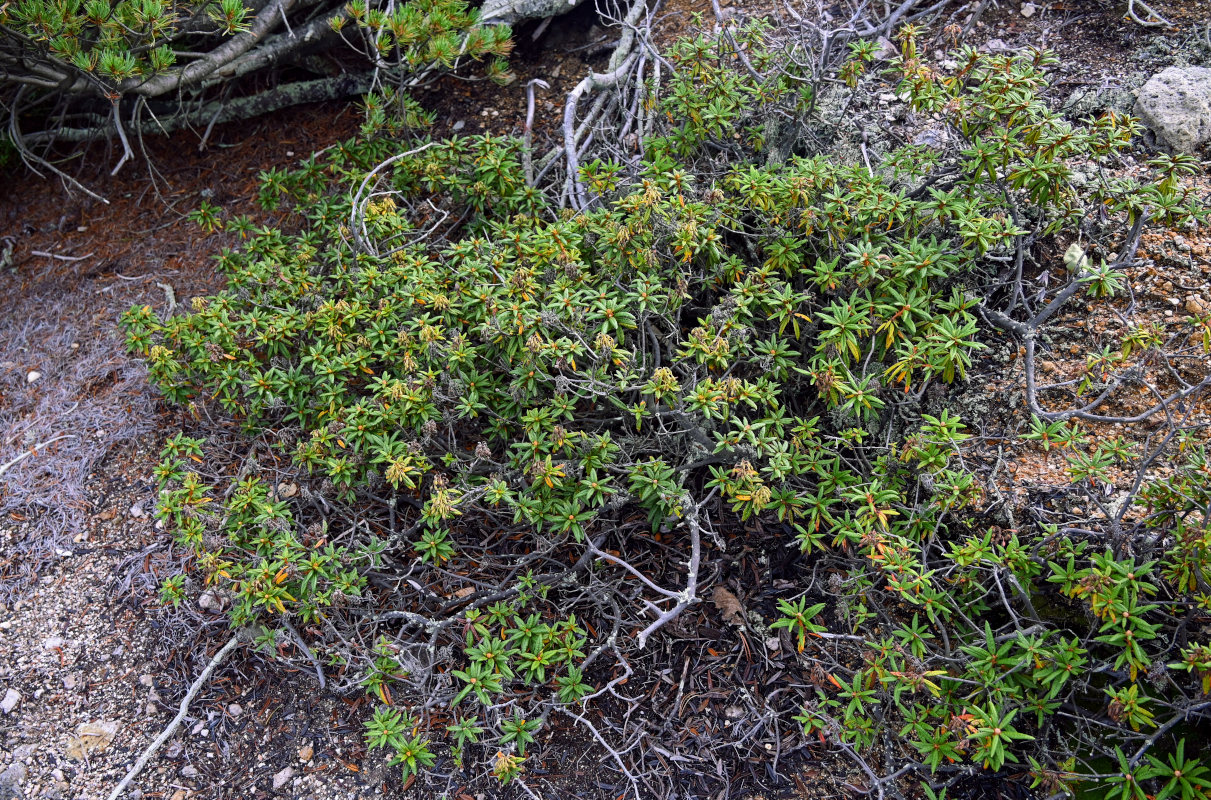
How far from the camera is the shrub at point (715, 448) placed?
7.79ft

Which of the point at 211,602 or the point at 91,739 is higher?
the point at 211,602

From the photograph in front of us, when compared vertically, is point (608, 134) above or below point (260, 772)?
above

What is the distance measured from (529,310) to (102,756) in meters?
2.31

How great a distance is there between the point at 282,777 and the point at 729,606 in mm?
1759

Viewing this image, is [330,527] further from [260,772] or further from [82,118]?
[82,118]

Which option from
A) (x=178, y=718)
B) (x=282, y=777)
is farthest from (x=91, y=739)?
(x=282, y=777)

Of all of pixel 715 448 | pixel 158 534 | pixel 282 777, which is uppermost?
pixel 715 448

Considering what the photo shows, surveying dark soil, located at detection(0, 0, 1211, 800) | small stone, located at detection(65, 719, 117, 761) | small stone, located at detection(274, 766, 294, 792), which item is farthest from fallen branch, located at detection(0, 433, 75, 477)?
small stone, located at detection(274, 766, 294, 792)

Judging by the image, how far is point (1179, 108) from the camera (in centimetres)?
304

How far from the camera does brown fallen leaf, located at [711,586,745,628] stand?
2.92 meters

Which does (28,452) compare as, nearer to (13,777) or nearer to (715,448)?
(13,777)

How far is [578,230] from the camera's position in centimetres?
321

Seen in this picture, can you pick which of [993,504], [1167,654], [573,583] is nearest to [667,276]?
[573,583]

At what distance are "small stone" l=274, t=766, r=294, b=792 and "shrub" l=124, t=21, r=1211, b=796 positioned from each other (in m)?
0.40
